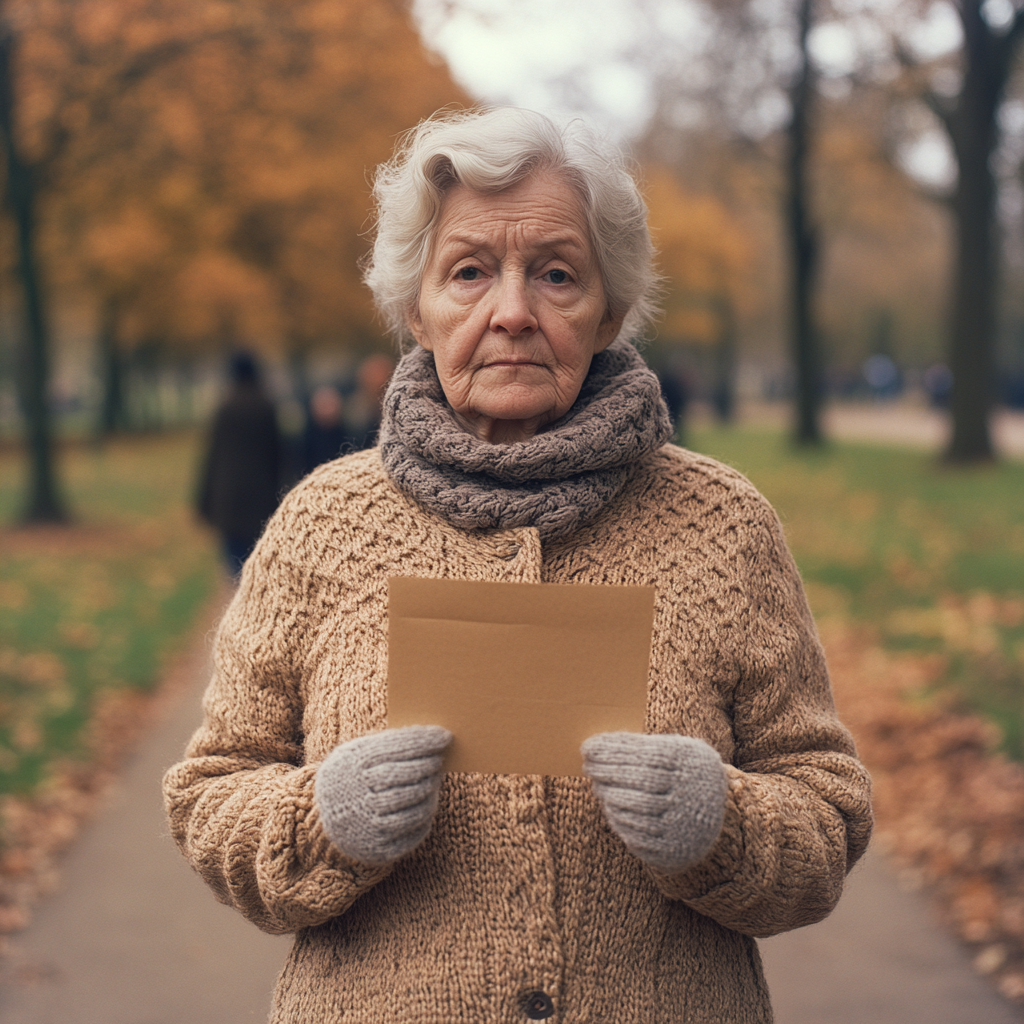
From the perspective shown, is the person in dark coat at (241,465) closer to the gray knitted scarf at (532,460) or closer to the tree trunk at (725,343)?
the gray knitted scarf at (532,460)

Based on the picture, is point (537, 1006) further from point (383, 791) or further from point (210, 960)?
point (210, 960)

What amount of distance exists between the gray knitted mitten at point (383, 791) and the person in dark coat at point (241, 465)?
21.0 ft

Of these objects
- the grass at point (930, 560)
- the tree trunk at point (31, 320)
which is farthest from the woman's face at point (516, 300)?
the tree trunk at point (31, 320)

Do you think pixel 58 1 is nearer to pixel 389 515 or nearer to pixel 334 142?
pixel 334 142

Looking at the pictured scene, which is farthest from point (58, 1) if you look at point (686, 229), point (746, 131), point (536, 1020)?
point (686, 229)

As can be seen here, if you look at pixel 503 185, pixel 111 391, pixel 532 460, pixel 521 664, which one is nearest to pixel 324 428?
pixel 503 185

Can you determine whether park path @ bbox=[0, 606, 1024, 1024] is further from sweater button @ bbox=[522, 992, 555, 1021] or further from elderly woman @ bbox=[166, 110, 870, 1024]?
sweater button @ bbox=[522, 992, 555, 1021]

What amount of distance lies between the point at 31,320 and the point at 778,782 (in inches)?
537

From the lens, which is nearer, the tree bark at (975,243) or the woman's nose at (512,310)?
the woman's nose at (512,310)

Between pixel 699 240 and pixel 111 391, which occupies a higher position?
pixel 699 240

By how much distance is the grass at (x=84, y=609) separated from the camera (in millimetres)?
6539

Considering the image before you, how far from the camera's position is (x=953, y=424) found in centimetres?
1539

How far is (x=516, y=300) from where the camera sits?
6.57 feet

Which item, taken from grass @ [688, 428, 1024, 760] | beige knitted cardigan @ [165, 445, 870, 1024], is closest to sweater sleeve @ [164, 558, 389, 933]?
beige knitted cardigan @ [165, 445, 870, 1024]
